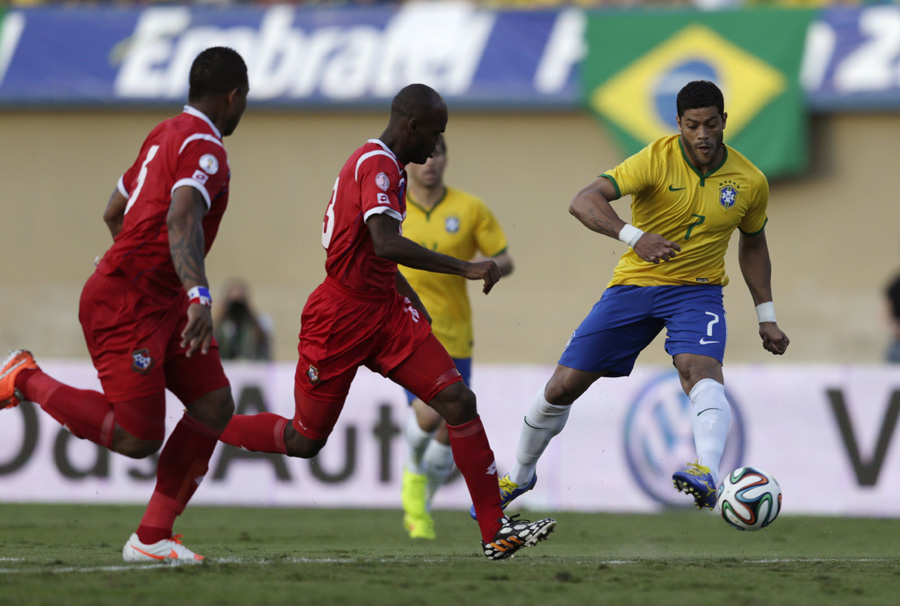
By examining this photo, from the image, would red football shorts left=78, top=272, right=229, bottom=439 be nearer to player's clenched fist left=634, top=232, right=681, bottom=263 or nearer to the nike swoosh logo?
the nike swoosh logo

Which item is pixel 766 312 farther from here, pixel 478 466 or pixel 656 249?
pixel 478 466

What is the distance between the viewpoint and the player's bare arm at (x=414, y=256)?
5.75 meters

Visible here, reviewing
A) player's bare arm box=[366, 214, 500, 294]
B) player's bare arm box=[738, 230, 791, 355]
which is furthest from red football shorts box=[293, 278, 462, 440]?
player's bare arm box=[738, 230, 791, 355]

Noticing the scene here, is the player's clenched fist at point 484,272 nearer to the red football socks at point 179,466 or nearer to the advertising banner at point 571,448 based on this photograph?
the red football socks at point 179,466

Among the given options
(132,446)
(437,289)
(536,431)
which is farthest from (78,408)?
(437,289)

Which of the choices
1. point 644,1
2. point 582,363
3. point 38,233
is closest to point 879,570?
point 582,363

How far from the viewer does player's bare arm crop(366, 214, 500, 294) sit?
5754 millimetres

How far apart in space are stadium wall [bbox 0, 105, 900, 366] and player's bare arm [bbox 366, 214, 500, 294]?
11.3 m

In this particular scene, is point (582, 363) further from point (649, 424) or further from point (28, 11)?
point (28, 11)

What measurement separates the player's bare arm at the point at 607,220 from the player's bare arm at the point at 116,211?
2293 millimetres

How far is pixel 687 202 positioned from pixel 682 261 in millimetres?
335

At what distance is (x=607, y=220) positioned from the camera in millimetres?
6496

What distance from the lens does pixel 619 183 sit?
265 inches

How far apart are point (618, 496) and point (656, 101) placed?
24.1ft
